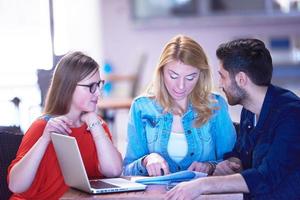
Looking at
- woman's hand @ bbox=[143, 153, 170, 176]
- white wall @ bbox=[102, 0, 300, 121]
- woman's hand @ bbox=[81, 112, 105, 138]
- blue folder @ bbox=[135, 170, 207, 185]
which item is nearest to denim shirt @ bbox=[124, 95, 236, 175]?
woman's hand @ bbox=[143, 153, 170, 176]

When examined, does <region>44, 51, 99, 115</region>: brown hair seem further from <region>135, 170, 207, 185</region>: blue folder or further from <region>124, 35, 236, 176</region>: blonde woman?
<region>135, 170, 207, 185</region>: blue folder

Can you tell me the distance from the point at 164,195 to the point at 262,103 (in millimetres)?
549

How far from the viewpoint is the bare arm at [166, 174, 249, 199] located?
1.76 metres

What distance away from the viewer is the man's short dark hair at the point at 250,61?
6.76 ft

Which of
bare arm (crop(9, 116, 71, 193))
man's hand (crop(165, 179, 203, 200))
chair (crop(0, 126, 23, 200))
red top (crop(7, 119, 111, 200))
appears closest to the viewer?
man's hand (crop(165, 179, 203, 200))

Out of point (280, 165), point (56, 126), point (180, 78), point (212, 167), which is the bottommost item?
point (212, 167)

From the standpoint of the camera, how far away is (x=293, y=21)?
8.12 meters

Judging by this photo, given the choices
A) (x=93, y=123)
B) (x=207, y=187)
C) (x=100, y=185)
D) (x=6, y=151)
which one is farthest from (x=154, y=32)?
(x=207, y=187)

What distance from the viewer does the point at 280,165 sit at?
1880 mm

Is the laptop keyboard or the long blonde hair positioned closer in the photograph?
the laptop keyboard

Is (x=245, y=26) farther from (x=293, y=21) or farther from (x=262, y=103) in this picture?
(x=262, y=103)

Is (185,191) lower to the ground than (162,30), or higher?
lower

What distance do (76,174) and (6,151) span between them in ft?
1.79

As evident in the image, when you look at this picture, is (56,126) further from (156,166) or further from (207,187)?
(207,187)
